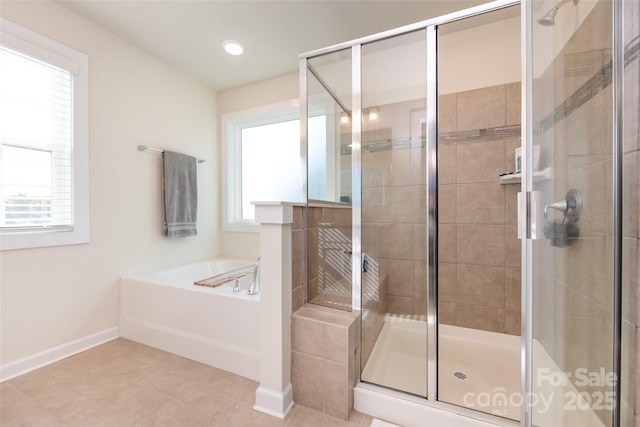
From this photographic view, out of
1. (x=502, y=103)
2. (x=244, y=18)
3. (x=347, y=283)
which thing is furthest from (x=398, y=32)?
(x=347, y=283)

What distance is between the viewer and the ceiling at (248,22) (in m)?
1.76

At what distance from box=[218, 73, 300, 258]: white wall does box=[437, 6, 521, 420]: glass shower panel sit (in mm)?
1500

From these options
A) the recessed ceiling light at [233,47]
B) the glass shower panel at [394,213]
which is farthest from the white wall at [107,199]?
the glass shower panel at [394,213]

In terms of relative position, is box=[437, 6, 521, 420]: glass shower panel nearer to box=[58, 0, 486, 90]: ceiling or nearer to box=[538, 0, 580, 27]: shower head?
box=[58, 0, 486, 90]: ceiling

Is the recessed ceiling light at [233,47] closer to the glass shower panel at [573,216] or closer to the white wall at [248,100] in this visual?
the white wall at [248,100]

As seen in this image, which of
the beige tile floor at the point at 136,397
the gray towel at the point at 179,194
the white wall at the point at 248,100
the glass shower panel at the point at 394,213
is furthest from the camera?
the white wall at the point at 248,100

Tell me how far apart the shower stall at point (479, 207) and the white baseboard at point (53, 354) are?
1.72m

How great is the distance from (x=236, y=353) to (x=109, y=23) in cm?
254

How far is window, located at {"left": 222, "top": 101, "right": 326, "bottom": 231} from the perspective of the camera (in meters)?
2.67

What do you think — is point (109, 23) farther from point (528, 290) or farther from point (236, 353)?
point (528, 290)

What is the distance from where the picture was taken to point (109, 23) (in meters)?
1.94

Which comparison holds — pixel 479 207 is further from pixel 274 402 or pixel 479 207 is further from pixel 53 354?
pixel 53 354

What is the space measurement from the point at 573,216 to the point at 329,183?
125 centimetres

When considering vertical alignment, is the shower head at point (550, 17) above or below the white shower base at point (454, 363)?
above
